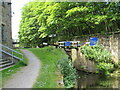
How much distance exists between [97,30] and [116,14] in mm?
4180

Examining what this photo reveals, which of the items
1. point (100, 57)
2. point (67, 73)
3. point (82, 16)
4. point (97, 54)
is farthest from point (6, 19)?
point (100, 57)

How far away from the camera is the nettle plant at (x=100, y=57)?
36.7 ft

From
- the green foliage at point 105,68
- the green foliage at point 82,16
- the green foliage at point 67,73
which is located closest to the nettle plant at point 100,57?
the green foliage at point 105,68

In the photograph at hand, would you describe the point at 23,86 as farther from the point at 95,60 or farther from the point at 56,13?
the point at 56,13

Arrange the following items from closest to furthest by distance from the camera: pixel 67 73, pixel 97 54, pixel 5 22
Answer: pixel 67 73
pixel 5 22
pixel 97 54

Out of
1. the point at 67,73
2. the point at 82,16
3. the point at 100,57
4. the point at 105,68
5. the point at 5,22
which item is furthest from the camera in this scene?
the point at 82,16

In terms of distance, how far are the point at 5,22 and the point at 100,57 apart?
8.95m

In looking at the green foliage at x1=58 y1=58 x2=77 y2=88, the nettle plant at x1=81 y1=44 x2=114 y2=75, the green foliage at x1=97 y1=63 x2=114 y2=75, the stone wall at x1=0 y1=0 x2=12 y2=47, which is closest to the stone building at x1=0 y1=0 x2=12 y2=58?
the stone wall at x1=0 y1=0 x2=12 y2=47

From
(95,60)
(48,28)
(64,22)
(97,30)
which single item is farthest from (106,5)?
(48,28)

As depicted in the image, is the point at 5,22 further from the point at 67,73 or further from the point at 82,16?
the point at 82,16

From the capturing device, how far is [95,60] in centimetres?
1190

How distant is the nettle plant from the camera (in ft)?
36.7

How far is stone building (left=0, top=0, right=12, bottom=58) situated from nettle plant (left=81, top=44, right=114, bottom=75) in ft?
23.6

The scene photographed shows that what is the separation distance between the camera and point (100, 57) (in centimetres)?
1162
